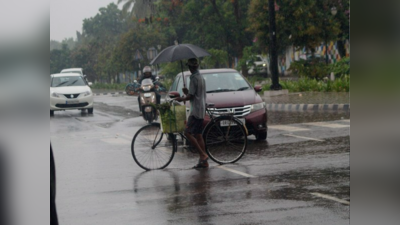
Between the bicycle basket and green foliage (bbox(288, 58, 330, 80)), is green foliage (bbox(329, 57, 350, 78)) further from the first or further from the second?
the bicycle basket

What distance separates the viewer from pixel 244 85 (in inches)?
535

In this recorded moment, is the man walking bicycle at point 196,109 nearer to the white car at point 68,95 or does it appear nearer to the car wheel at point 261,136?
the car wheel at point 261,136

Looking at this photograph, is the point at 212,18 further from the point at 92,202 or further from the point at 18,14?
the point at 18,14

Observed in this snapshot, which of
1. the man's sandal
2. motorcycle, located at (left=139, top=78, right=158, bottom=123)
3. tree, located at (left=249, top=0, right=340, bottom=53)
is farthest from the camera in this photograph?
tree, located at (left=249, top=0, right=340, bottom=53)

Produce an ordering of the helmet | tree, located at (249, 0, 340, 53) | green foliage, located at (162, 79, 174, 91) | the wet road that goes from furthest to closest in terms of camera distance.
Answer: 1. green foliage, located at (162, 79, 174, 91)
2. tree, located at (249, 0, 340, 53)
3. the helmet
4. the wet road

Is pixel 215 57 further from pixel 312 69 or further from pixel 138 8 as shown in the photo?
pixel 138 8

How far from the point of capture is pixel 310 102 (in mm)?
21703

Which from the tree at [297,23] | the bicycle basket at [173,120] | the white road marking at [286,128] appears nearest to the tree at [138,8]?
the tree at [297,23]

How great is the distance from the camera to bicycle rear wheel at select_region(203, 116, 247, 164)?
402 inches

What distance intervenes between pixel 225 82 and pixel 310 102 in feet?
28.8

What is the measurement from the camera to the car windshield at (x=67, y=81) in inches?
976

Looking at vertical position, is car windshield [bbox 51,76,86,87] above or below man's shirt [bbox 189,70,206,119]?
above

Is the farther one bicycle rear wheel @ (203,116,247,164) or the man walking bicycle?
bicycle rear wheel @ (203,116,247,164)

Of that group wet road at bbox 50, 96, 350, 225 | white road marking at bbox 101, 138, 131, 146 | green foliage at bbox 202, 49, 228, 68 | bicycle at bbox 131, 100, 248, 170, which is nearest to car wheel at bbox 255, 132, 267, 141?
wet road at bbox 50, 96, 350, 225
